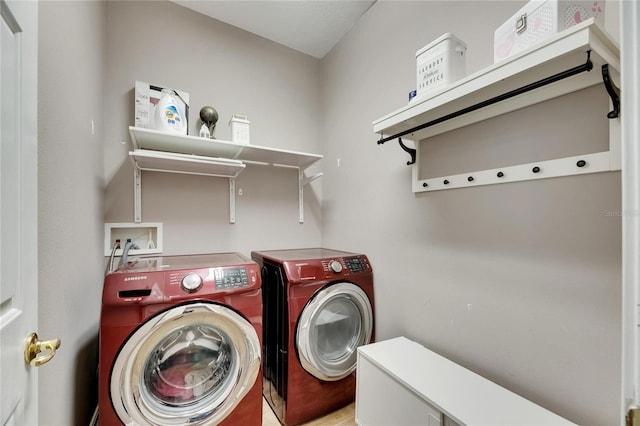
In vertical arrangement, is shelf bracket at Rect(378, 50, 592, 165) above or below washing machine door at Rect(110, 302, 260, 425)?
above

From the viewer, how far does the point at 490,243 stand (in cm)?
121

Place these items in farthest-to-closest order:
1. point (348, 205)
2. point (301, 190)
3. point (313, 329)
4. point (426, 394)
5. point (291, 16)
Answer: point (301, 190), point (348, 205), point (291, 16), point (313, 329), point (426, 394)

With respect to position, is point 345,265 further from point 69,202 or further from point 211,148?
point 69,202

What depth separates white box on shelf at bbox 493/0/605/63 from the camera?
81 cm

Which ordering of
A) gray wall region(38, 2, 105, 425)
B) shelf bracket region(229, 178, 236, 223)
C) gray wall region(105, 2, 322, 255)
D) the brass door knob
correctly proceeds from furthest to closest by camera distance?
shelf bracket region(229, 178, 236, 223) < gray wall region(105, 2, 322, 255) < gray wall region(38, 2, 105, 425) < the brass door knob

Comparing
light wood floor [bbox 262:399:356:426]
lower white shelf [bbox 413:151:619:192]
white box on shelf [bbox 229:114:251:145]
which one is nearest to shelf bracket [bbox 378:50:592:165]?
lower white shelf [bbox 413:151:619:192]

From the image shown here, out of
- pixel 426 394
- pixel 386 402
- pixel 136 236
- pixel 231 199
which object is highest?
pixel 231 199

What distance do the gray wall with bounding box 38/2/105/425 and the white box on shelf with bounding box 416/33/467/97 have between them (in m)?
1.38

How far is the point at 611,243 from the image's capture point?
2.87ft

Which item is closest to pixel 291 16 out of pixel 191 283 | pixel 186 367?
pixel 191 283

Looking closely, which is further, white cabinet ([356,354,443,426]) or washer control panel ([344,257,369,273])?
washer control panel ([344,257,369,273])

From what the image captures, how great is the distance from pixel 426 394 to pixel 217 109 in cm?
224

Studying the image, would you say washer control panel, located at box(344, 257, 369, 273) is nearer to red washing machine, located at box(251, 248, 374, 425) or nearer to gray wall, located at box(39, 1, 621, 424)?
red washing machine, located at box(251, 248, 374, 425)

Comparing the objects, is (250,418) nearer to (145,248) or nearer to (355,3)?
(145,248)
